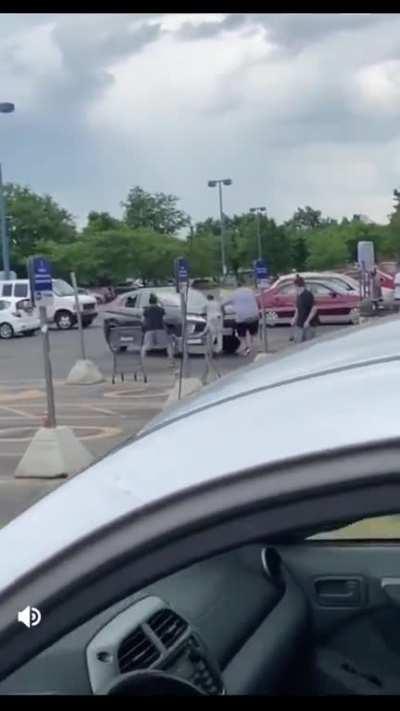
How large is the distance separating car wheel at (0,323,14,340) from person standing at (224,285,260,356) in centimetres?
1472

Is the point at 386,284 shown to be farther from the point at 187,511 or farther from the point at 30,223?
the point at 30,223

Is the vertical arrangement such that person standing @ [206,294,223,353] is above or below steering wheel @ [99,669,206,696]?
below

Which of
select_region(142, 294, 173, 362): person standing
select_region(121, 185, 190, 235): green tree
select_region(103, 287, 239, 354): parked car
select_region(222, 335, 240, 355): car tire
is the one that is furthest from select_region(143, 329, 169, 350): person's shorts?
select_region(121, 185, 190, 235): green tree

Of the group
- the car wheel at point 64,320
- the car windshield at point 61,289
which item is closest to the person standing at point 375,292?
the car wheel at point 64,320

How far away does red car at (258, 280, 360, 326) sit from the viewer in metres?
30.9

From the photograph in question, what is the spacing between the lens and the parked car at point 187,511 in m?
1.27

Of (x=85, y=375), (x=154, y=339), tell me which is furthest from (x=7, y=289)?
(x=154, y=339)

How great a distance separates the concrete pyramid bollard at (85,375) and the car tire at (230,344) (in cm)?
347

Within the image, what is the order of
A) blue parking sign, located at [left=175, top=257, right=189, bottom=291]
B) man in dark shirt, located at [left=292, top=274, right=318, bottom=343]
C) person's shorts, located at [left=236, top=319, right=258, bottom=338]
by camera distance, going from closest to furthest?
blue parking sign, located at [left=175, top=257, right=189, bottom=291] → man in dark shirt, located at [left=292, top=274, right=318, bottom=343] → person's shorts, located at [left=236, top=319, right=258, bottom=338]

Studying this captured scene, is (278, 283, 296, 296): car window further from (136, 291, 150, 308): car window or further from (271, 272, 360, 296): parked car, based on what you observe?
(136, 291, 150, 308): car window

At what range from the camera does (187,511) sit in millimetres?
1310

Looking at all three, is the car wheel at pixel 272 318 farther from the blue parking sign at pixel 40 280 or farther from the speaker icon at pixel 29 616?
the speaker icon at pixel 29 616

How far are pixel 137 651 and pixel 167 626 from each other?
0.23 ft

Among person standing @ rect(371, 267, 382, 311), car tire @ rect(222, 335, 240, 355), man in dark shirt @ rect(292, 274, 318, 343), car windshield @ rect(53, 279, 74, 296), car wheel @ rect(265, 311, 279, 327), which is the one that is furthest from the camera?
car windshield @ rect(53, 279, 74, 296)
